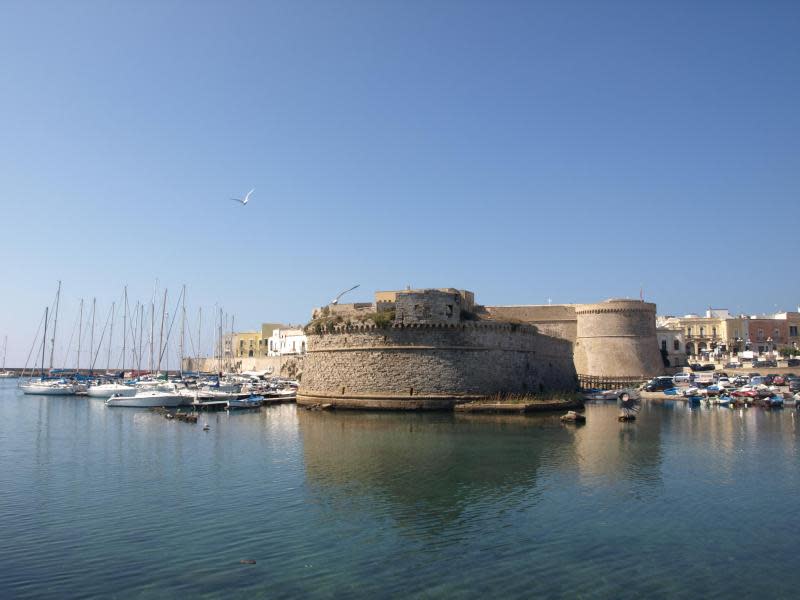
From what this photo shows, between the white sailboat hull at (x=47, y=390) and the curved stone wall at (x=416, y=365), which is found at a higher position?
the curved stone wall at (x=416, y=365)

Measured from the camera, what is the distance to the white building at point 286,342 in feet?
193

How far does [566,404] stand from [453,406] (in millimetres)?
5557

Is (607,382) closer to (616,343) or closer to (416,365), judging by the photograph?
(616,343)

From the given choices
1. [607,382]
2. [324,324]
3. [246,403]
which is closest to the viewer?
[324,324]

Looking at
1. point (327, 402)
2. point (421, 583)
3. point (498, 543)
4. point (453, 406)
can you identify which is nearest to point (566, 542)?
point (498, 543)

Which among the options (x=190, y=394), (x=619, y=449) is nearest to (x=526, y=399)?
(x=619, y=449)

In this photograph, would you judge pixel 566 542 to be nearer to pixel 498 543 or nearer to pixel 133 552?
pixel 498 543

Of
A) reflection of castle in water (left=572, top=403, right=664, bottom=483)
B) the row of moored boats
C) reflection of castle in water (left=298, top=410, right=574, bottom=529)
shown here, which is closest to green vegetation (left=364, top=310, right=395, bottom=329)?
reflection of castle in water (left=298, top=410, right=574, bottom=529)

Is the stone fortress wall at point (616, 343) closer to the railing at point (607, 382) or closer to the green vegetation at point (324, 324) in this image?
the railing at point (607, 382)

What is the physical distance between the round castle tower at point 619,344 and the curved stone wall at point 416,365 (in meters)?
15.4

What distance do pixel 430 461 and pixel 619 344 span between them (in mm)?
30749

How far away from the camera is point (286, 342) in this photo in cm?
6134

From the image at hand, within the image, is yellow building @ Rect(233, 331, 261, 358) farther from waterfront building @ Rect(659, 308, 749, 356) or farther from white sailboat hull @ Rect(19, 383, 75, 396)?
waterfront building @ Rect(659, 308, 749, 356)

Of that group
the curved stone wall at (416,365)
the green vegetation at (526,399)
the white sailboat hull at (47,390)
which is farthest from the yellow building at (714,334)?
the white sailboat hull at (47,390)
